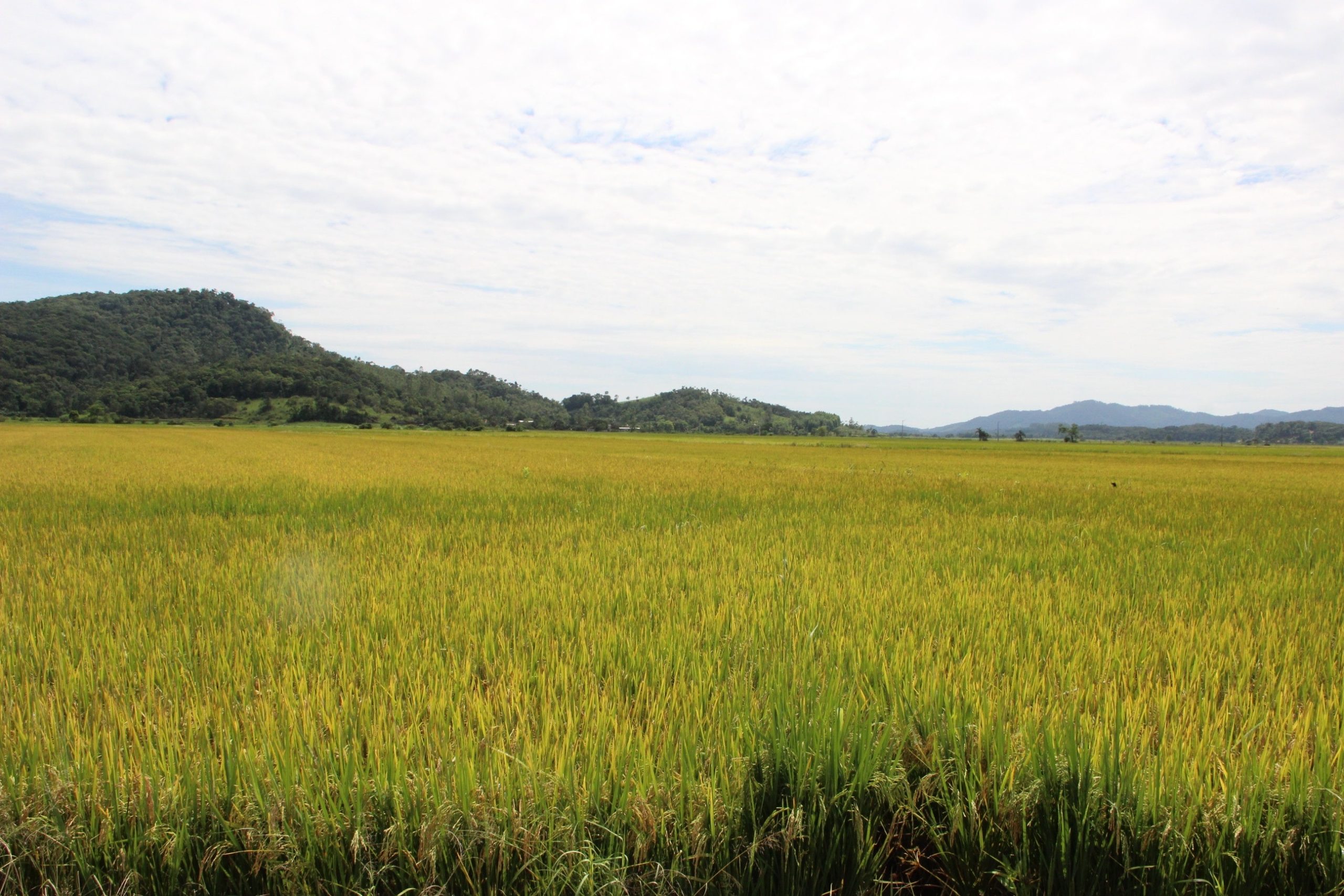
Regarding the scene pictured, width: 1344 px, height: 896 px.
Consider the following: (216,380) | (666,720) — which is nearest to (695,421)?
(216,380)

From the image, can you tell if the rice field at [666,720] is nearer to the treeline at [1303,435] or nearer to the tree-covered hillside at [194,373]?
the tree-covered hillside at [194,373]

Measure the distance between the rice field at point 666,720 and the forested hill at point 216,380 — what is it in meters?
117

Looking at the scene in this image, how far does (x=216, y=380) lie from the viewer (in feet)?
386

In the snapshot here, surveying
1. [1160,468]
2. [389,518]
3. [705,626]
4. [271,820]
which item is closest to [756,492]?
[389,518]

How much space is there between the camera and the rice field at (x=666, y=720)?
1.40 metres

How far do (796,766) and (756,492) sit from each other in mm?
8138

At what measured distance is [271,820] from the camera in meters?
1.38

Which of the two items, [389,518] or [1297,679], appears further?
[389,518]

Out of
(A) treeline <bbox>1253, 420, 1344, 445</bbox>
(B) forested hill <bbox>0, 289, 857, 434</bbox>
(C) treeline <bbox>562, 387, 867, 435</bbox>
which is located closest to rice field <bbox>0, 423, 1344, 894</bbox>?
(B) forested hill <bbox>0, 289, 857, 434</bbox>

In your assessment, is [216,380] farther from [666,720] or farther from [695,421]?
[666,720]

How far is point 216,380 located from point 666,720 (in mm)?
145463

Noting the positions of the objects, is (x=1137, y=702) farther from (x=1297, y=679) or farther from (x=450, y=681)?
(x=450, y=681)

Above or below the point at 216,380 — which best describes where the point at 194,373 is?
above

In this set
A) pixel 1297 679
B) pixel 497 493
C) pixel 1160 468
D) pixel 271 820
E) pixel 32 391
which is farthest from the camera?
pixel 32 391
